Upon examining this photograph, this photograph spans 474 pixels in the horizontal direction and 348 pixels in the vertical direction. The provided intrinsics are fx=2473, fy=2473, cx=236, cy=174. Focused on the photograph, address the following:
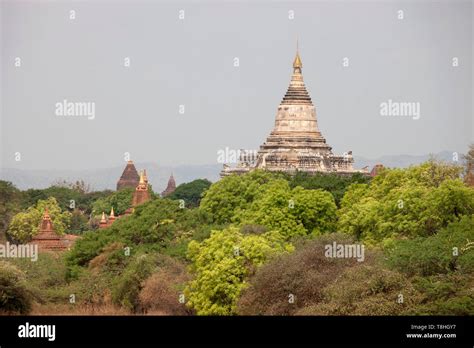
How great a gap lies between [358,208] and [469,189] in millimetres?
10526

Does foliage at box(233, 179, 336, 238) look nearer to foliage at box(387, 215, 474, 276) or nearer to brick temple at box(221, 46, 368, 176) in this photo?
foliage at box(387, 215, 474, 276)

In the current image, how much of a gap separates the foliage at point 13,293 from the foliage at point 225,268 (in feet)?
21.1

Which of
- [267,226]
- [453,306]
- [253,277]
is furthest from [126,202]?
[453,306]

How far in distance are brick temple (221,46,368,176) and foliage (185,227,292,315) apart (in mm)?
77148

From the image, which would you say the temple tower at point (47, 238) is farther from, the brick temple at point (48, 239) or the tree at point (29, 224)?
the tree at point (29, 224)

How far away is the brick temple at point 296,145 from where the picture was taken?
179 meters

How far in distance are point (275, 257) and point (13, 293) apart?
35.4 feet

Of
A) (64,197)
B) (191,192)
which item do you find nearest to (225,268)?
(191,192)

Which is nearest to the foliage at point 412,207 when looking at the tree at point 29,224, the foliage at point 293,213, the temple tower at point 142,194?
the foliage at point 293,213

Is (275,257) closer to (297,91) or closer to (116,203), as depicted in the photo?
(116,203)

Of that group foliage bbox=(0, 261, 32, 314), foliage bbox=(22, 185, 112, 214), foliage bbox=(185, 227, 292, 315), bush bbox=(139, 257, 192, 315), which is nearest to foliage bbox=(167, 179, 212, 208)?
foliage bbox=(22, 185, 112, 214)

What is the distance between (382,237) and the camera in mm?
98875

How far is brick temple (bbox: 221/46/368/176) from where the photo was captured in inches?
7042
